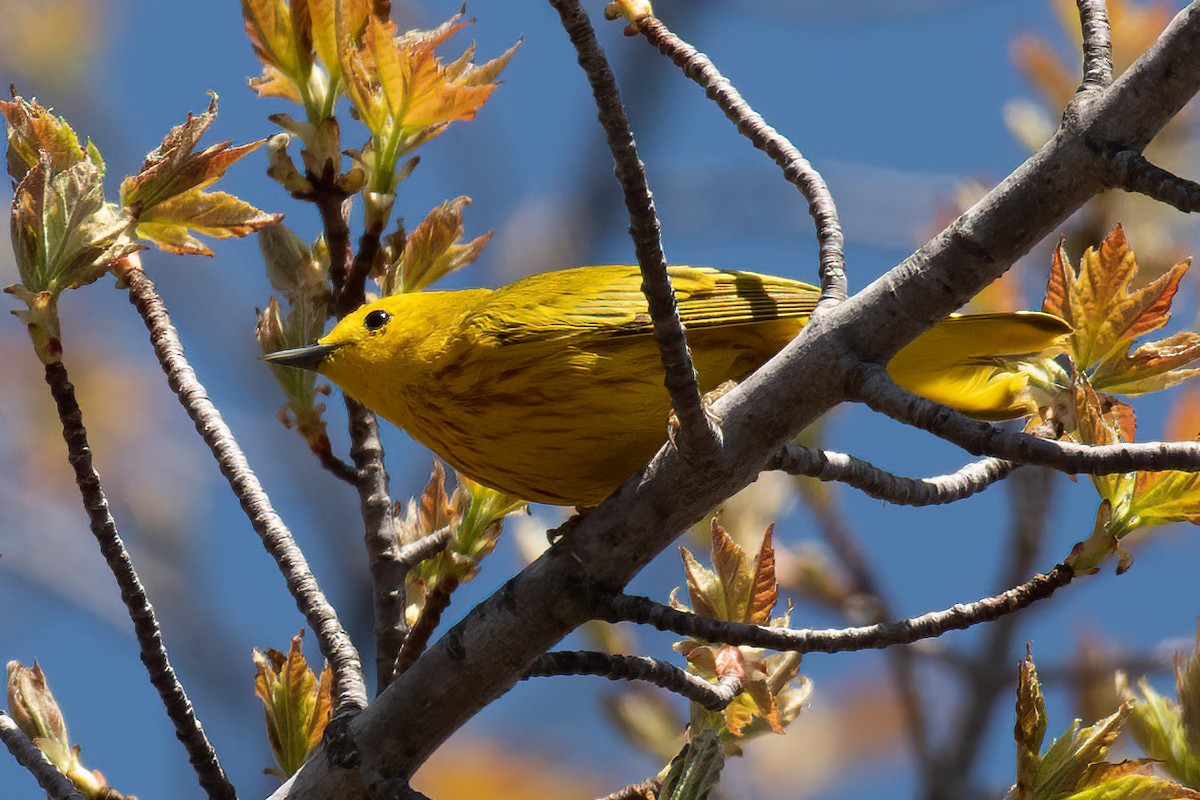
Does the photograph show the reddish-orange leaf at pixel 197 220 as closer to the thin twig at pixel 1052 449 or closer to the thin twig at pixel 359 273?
the thin twig at pixel 359 273

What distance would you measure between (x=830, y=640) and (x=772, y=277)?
113 centimetres

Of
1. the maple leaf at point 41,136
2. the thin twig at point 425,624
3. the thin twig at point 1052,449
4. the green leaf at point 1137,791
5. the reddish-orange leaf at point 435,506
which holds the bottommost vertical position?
the green leaf at point 1137,791

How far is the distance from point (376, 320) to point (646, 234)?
5.08 feet

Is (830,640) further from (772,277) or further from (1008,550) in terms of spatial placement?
(1008,550)

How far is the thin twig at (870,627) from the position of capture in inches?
74.5

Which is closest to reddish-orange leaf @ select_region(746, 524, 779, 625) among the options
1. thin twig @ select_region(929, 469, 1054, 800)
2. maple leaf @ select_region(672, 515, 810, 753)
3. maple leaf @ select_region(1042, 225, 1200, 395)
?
maple leaf @ select_region(672, 515, 810, 753)

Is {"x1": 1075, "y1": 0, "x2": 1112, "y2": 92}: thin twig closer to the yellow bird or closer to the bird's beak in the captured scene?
the yellow bird

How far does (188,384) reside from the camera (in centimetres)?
239

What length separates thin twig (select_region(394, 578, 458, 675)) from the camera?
2316 millimetres

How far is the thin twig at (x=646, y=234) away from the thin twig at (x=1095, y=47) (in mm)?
686

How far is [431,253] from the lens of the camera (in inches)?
100.0

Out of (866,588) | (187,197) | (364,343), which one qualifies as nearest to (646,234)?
(187,197)

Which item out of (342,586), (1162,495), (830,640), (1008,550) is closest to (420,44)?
(830,640)

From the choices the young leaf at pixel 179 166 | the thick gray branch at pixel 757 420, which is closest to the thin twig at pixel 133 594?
the thick gray branch at pixel 757 420
